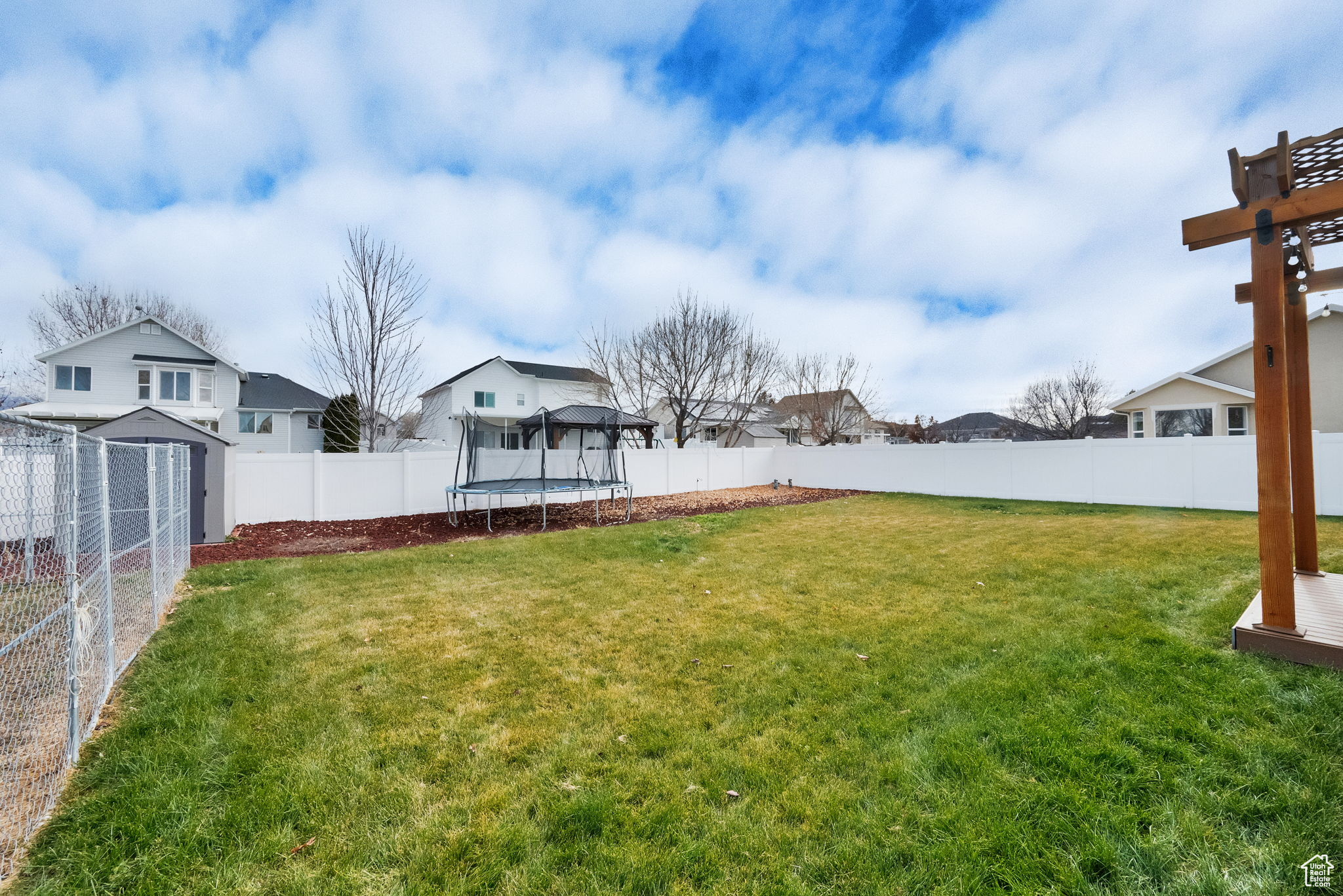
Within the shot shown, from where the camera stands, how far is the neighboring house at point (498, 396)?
27231mm

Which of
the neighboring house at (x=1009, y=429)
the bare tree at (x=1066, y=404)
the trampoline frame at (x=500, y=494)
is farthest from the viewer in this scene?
the neighboring house at (x=1009, y=429)

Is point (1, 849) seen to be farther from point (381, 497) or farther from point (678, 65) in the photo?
point (678, 65)

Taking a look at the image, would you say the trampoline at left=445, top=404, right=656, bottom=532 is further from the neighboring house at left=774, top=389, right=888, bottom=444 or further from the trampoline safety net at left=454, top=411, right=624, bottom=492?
the neighboring house at left=774, top=389, right=888, bottom=444

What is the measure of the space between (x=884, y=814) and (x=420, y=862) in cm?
174

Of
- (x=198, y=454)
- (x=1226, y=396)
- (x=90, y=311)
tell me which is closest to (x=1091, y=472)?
(x=1226, y=396)

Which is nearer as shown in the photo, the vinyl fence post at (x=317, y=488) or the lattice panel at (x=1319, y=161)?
the lattice panel at (x=1319, y=161)

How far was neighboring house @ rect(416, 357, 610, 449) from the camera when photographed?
27231mm

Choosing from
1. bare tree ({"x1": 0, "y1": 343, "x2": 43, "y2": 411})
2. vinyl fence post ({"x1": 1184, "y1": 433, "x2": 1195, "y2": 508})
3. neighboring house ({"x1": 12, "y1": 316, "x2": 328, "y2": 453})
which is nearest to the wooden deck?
vinyl fence post ({"x1": 1184, "y1": 433, "x2": 1195, "y2": 508})

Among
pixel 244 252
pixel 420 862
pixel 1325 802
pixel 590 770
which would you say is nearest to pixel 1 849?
pixel 420 862

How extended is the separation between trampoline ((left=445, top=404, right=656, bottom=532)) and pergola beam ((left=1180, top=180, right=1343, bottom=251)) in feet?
30.3

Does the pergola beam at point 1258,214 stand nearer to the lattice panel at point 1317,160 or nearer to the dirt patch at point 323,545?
the lattice panel at point 1317,160

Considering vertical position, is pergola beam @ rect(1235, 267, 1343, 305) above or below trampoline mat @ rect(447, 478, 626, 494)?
above

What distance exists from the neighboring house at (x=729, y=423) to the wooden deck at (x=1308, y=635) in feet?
52.7

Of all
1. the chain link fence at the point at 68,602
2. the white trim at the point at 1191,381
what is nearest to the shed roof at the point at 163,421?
the chain link fence at the point at 68,602
